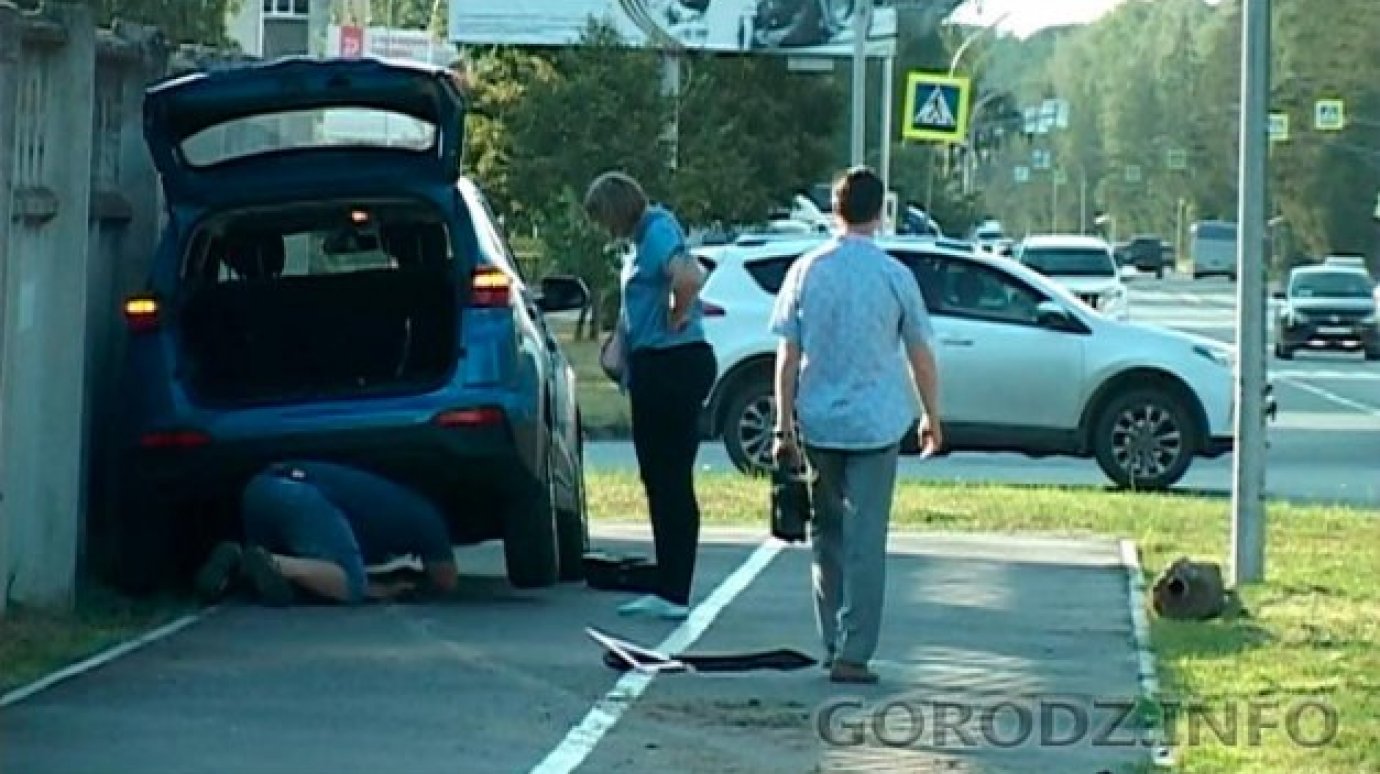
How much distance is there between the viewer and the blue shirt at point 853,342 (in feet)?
38.2

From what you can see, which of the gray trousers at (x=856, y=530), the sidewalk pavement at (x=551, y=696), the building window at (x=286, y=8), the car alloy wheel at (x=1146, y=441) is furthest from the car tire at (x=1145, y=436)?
the building window at (x=286, y=8)

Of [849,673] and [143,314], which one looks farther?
[143,314]

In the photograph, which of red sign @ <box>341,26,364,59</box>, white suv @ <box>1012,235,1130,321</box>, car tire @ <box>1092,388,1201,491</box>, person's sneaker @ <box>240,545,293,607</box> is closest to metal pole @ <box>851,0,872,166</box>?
red sign @ <box>341,26,364,59</box>

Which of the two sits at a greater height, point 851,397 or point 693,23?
point 693,23

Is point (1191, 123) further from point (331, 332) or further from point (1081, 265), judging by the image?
point (331, 332)

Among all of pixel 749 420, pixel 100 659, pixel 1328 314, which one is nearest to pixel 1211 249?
pixel 1328 314

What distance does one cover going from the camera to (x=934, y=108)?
37344 mm

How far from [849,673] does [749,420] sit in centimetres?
1225

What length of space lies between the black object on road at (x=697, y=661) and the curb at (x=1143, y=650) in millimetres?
1211

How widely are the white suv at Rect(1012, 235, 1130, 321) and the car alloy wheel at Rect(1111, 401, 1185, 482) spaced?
22506mm

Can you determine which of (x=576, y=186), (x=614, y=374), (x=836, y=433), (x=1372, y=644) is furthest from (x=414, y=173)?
(x=576, y=186)

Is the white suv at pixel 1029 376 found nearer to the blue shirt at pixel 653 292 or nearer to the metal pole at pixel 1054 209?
the blue shirt at pixel 653 292

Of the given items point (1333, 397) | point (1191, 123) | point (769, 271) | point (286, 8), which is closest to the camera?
point (769, 271)

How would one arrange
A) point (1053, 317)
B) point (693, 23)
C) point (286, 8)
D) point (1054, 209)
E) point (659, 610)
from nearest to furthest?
point (659, 610) → point (1053, 317) → point (693, 23) → point (286, 8) → point (1054, 209)
